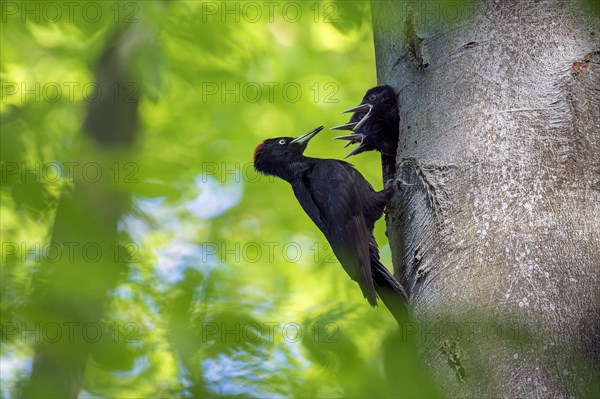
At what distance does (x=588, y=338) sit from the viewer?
2156 mm

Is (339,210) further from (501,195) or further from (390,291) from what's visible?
(501,195)

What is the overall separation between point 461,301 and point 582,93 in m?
1.04

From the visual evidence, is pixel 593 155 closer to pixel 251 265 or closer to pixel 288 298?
pixel 288 298

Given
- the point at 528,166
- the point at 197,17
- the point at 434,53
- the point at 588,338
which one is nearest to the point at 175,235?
the point at 197,17

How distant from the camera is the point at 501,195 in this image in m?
2.49

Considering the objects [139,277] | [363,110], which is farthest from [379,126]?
[139,277]

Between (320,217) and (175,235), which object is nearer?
(175,235)

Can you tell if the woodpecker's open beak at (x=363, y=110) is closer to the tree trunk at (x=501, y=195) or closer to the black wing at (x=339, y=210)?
the black wing at (x=339, y=210)

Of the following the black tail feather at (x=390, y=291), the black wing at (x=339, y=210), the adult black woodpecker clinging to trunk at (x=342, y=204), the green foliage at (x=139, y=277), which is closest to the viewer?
the green foliage at (x=139, y=277)

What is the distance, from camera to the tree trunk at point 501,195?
214 cm

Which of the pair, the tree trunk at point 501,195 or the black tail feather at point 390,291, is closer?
the tree trunk at point 501,195

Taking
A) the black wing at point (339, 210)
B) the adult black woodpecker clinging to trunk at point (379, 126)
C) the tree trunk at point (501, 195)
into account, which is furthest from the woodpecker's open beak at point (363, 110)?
the tree trunk at point (501, 195)

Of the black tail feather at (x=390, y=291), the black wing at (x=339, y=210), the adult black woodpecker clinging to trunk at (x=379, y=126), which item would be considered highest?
the adult black woodpecker clinging to trunk at (x=379, y=126)

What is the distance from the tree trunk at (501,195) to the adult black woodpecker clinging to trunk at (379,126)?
1.79 feet
